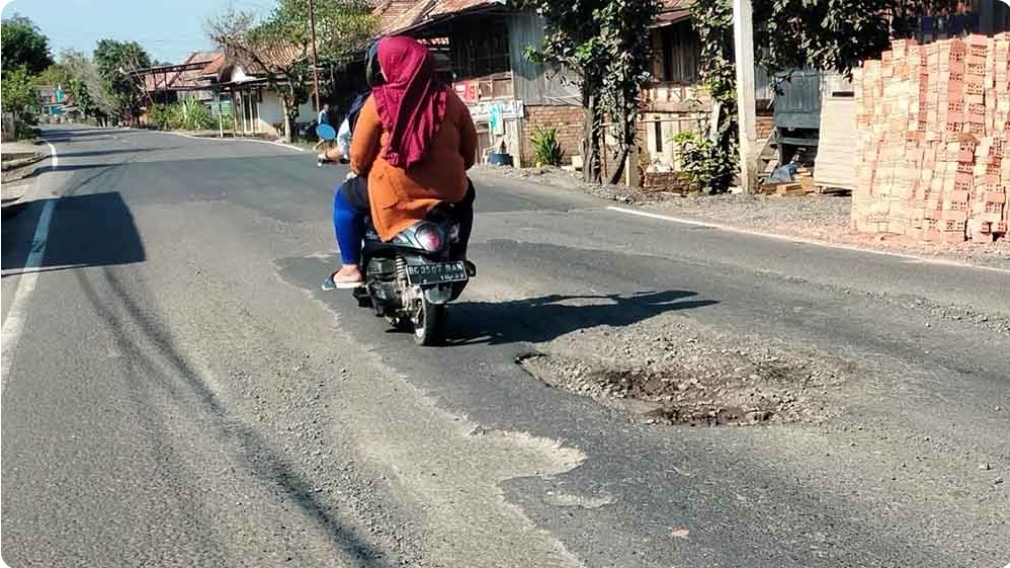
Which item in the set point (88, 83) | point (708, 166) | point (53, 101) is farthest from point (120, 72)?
point (708, 166)

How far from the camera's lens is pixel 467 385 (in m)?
6.05

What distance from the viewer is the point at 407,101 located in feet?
22.2

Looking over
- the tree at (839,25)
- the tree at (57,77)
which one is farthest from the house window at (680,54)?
the tree at (57,77)

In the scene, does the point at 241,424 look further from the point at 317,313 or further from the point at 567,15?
the point at 567,15

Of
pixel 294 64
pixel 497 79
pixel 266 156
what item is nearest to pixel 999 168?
pixel 266 156

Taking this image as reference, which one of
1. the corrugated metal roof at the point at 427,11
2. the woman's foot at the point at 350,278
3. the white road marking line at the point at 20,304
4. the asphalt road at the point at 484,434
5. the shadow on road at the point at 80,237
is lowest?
the asphalt road at the point at 484,434

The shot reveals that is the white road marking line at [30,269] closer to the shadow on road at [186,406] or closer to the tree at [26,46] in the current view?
the shadow on road at [186,406]

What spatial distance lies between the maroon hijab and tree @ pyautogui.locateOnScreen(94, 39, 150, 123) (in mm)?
104966

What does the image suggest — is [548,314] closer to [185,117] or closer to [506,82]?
[506,82]

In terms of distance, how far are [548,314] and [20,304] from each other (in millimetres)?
4643

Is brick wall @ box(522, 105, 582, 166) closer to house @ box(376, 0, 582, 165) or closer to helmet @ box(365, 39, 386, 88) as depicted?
house @ box(376, 0, 582, 165)

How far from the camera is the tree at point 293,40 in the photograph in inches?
2144

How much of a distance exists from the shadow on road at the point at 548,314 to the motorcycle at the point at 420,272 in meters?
0.31

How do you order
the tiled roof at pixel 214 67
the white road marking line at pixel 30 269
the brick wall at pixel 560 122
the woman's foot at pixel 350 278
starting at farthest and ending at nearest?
the tiled roof at pixel 214 67 < the brick wall at pixel 560 122 < the white road marking line at pixel 30 269 < the woman's foot at pixel 350 278
